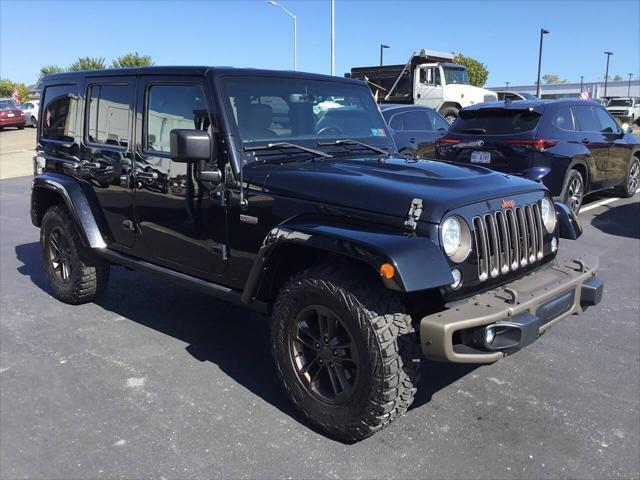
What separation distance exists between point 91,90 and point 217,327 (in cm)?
215

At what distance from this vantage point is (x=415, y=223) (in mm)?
2707

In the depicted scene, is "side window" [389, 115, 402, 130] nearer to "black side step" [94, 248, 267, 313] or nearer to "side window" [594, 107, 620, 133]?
"side window" [594, 107, 620, 133]

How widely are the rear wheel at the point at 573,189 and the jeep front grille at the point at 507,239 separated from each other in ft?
16.4

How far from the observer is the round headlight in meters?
3.48

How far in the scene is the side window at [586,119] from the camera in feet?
27.3

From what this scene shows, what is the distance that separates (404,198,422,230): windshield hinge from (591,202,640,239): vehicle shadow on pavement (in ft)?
19.2

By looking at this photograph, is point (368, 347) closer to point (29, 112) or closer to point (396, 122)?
point (396, 122)

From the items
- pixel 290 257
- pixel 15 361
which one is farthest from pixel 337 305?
pixel 15 361

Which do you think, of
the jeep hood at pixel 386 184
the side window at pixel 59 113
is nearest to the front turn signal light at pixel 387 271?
the jeep hood at pixel 386 184

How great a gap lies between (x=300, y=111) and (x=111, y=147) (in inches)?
60.7

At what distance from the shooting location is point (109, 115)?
4.34m

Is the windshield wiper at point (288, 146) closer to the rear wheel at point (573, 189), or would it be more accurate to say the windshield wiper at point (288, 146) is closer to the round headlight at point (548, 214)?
the round headlight at point (548, 214)

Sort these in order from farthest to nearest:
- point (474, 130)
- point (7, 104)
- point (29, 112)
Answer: point (29, 112), point (7, 104), point (474, 130)

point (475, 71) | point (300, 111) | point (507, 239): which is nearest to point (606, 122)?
point (300, 111)
